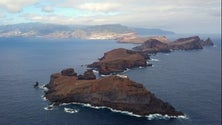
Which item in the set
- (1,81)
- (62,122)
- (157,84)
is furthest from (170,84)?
(1,81)

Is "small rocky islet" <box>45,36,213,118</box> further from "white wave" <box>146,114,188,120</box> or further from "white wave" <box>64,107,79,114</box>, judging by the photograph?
"white wave" <box>64,107,79,114</box>

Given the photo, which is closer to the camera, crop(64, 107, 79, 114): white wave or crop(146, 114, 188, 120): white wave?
crop(146, 114, 188, 120): white wave

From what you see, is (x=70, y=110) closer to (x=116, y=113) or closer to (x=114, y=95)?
(x=116, y=113)

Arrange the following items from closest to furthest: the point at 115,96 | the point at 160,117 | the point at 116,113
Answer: the point at 160,117
the point at 116,113
the point at 115,96

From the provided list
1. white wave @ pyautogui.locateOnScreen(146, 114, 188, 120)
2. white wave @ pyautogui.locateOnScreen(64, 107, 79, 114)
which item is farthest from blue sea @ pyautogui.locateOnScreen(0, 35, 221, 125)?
white wave @ pyautogui.locateOnScreen(146, 114, 188, 120)

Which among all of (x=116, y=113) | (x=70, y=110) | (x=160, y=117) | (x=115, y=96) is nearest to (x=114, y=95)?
(x=115, y=96)

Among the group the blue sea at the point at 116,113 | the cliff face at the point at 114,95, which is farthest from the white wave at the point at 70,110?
the cliff face at the point at 114,95

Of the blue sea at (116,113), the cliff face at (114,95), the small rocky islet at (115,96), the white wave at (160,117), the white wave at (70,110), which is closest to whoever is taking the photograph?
the blue sea at (116,113)

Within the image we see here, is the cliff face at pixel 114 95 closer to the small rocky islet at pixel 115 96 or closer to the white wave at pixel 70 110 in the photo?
the small rocky islet at pixel 115 96

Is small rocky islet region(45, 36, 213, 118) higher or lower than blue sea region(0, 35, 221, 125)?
higher
